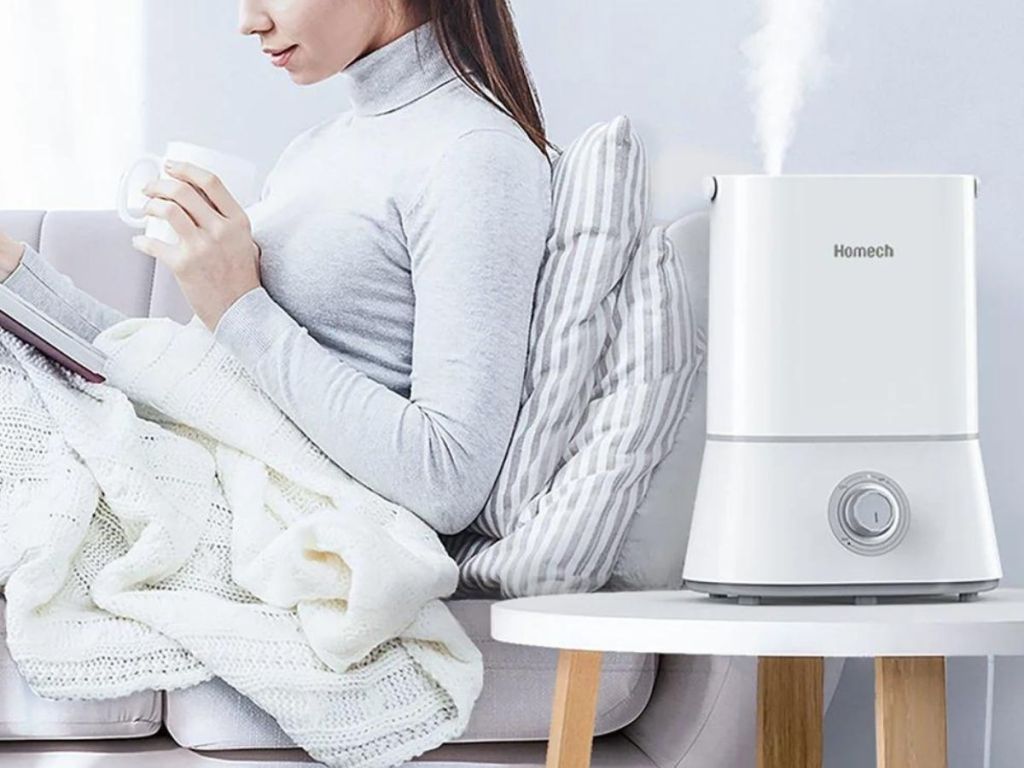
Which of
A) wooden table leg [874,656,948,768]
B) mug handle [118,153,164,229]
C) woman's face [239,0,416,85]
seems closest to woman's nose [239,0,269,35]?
woman's face [239,0,416,85]

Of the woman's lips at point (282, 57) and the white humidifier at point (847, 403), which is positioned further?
the woman's lips at point (282, 57)

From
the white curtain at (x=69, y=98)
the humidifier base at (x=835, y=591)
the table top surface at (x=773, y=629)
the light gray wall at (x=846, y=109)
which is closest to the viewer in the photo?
the table top surface at (x=773, y=629)

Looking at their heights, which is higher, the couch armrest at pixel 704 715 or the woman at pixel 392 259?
the woman at pixel 392 259

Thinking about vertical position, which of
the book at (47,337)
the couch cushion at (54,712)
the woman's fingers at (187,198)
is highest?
the woman's fingers at (187,198)

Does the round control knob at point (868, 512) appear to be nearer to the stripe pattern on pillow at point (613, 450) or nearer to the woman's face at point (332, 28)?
the stripe pattern on pillow at point (613, 450)

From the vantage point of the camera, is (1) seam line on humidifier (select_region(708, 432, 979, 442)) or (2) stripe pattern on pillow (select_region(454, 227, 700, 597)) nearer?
(1) seam line on humidifier (select_region(708, 432, 979, 442))

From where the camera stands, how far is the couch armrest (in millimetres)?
1210

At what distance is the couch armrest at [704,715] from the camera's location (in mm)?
1210

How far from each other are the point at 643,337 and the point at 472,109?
0.28 m

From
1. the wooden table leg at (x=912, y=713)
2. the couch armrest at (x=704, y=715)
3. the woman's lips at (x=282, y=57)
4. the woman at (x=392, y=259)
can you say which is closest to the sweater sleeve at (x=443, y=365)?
the woman at (x=392, y=259)

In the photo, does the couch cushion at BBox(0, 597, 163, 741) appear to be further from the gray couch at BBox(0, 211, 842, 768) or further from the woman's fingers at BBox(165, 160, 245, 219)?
the woman's fingers at BBox(165, 160, 245, 219)

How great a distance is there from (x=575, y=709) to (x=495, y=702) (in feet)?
0.72

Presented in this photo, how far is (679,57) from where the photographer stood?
1.62 m

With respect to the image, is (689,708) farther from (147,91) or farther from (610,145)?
(147,91)
